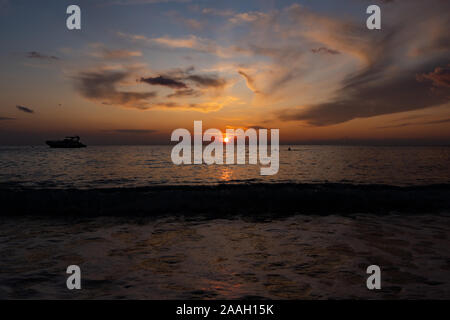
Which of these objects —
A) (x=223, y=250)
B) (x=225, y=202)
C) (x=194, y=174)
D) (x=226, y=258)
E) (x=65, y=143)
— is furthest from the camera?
(x=65, y=143)

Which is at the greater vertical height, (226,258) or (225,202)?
(226,258)

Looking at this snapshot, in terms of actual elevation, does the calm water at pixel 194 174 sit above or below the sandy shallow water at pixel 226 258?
above

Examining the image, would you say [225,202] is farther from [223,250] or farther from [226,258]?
[226,258]

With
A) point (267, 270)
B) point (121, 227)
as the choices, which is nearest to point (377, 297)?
point (267, 270)

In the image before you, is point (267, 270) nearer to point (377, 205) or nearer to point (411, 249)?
point (411, 249)

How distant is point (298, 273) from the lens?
7086 mm

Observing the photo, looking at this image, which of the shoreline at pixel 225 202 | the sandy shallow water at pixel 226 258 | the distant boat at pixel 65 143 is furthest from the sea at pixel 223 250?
the distant boat at pixel 65 143

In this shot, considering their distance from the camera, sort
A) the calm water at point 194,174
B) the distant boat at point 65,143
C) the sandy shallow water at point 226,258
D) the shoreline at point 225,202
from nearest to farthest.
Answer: the sandy shallow water at point 226,258, the shoreline at point 225,202, the calm water at point 194,174, the distant boat at point 65,143

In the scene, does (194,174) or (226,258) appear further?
(194,174)

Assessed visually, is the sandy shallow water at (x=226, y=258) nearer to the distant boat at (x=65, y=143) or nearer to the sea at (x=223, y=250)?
the sea at (x=223, y=250)

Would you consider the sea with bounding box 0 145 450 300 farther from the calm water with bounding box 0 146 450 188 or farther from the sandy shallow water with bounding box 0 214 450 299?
the calm water with bounding box 0 146 450 188

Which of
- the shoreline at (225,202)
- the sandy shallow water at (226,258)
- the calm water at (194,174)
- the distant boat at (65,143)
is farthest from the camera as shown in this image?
the distant boat at (65,143)

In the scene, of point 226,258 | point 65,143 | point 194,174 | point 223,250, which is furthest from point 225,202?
point 65,143

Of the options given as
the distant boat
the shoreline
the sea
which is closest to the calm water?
the shoreline
